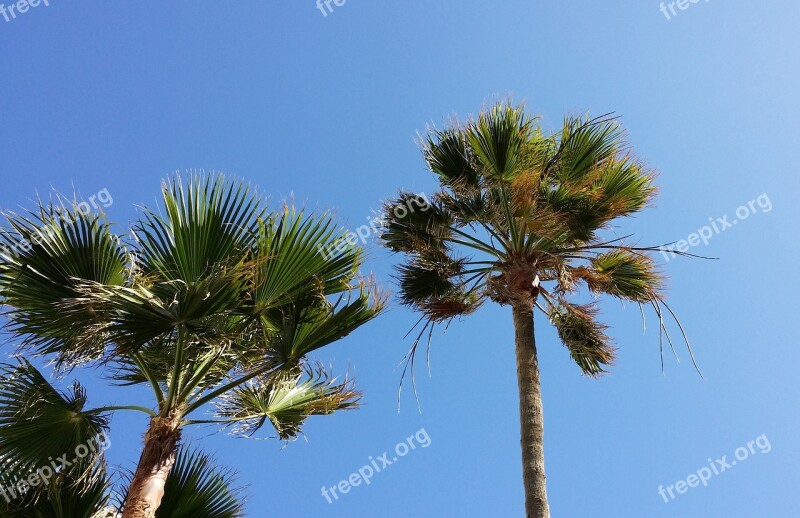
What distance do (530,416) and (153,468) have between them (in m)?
3.70

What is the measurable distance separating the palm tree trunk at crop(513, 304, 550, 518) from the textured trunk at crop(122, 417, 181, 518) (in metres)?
3.29

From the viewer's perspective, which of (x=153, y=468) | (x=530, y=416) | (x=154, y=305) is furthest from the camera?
(x=530, y=416)

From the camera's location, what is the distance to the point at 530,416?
6.89 m

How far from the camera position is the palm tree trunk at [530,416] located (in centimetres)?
630

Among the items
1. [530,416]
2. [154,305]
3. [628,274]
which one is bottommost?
[530,416]

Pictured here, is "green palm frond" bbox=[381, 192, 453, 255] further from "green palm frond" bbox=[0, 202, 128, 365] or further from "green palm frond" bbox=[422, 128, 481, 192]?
"green palm frond" bbox=[0, 202, 128, 365]

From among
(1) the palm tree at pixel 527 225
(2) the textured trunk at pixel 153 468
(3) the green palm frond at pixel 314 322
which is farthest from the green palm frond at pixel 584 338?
(2) the textured trunk at pixel 153 468

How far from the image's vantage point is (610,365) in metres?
8.17

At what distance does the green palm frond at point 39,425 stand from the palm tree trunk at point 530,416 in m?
3.89

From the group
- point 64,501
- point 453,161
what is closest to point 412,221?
point 453,161

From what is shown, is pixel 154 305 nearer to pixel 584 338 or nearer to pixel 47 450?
pixel 47 450

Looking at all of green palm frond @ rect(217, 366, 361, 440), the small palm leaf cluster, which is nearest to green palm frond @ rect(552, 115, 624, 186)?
the small palm leaf cluster

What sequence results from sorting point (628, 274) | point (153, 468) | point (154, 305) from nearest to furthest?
point (154, 305), point (153, 468), point (628, 274)

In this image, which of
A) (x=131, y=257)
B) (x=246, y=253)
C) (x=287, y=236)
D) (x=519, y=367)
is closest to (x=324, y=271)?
(x=287, y=236)
